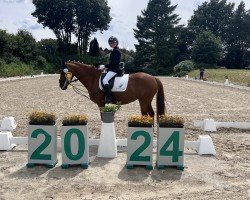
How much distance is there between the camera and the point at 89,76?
27.5 ft

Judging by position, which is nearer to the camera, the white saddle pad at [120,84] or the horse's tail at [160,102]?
the horse's tail at [160,102]

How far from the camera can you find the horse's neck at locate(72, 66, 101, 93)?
8336 millimetres

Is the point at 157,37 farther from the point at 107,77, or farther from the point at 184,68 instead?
the point at 107,77

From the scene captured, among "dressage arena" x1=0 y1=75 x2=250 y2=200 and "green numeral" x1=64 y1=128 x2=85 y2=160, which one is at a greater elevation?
"green numeral" x1=64 y1=128 x2=85 y2=160

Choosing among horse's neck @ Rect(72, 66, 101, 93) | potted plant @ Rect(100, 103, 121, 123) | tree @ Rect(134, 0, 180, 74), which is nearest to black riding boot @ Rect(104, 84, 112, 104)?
horse's neck @ Rect(72, 66, 101, 93)

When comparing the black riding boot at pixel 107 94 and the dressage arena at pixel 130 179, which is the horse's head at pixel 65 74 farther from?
the dressage arena at pixel 130 179

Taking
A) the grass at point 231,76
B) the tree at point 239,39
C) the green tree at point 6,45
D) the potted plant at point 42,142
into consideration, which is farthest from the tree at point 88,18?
the potted plant at point 42,142

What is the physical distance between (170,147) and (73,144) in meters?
1.81

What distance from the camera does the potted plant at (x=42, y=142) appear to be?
6.27m

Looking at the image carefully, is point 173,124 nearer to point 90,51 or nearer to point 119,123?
point 119,123

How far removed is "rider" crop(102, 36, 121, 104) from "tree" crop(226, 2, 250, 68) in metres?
52.6

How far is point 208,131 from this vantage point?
31.1 ft

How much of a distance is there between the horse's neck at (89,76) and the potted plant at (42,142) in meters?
2.18

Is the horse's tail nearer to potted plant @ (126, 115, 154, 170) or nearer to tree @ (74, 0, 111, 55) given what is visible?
potted plant @ (126, 115, 154, 170)
